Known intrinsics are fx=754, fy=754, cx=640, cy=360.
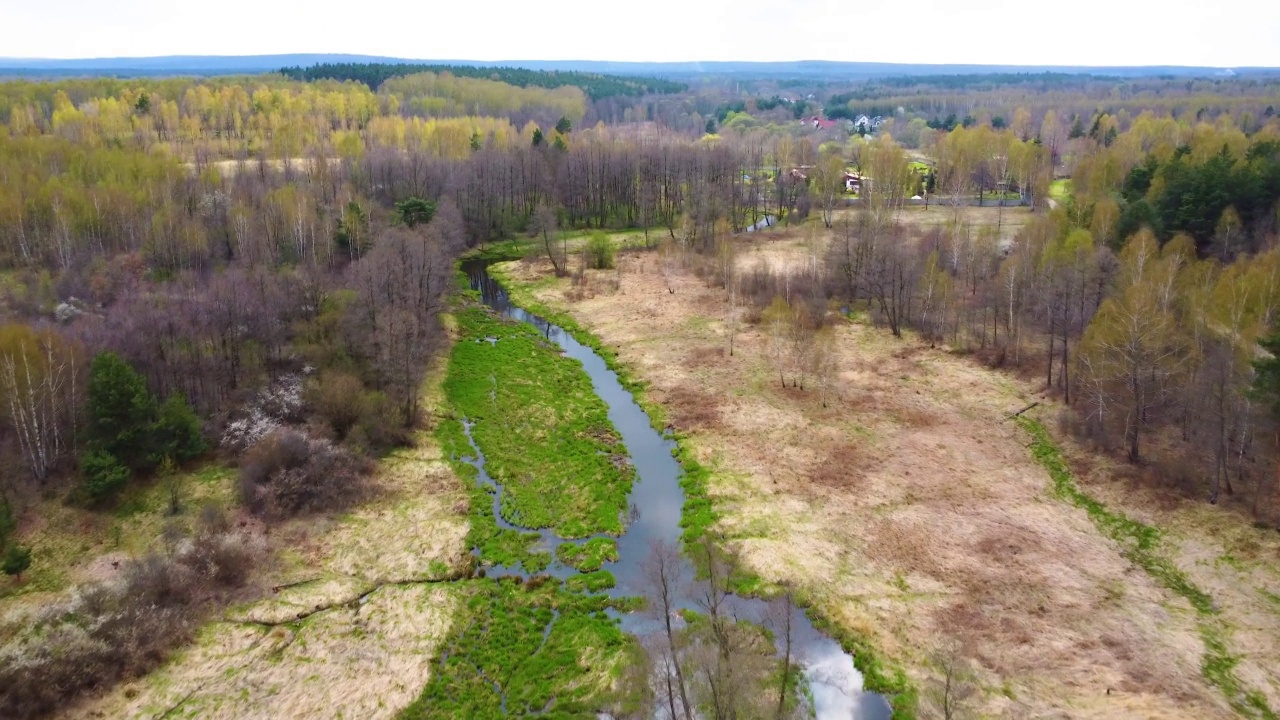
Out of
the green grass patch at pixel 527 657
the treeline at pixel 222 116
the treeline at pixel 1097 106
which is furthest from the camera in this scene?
the treeline at pixel 1097 106

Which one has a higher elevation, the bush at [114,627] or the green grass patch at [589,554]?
the bush at [114,627]

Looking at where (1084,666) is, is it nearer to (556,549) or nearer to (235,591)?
(556,549)

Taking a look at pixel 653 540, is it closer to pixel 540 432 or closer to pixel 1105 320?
pixel 540 432

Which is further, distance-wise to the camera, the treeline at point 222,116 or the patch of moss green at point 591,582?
the treeline at point 222,116

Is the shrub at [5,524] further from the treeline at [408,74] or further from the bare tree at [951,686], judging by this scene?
the treeline at [408,74]

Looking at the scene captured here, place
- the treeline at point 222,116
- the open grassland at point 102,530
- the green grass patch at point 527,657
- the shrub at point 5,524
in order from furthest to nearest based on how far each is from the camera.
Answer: the treeline at point 222,116 → the shrub at point 5,524 → the open grassland at point 102,530 → the green grass patch at point 527,657

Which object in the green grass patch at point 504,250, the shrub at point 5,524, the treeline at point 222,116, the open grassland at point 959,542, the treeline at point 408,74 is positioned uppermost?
the treeline at point 408,74

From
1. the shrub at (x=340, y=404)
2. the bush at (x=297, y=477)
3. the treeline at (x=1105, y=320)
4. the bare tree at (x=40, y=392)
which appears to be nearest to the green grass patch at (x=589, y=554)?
the bush at (x=297, y=477)

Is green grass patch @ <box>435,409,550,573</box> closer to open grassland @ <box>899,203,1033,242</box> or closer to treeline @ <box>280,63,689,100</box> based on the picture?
open grassland @ <box>899,203,1033,242</box>
